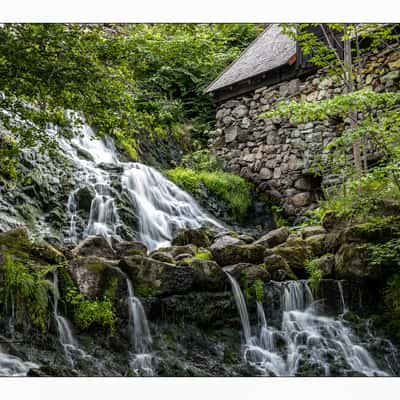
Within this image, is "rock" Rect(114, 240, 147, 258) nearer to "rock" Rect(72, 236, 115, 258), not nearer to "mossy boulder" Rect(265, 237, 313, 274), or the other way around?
"rock" Rect(72, 236, 115, 258)

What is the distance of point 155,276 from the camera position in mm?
5594

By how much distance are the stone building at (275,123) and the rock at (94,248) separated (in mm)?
5310

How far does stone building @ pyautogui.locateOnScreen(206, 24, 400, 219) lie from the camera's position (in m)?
10.4

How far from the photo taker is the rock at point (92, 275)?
520 cm

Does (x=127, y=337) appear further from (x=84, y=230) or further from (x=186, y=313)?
(x=84, y=230)

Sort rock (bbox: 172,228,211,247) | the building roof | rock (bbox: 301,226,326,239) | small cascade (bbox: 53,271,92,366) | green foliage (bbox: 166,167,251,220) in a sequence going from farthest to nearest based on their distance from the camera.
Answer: the building roof < green foliage (bbox: 166,167,251,220) < rock (bbox: 172,228,211,247) < rock (bbox: 301,226,326,239) < small cascade (bbox: 53,271,92,366)

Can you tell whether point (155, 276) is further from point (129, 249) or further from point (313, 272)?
point (313, 272)

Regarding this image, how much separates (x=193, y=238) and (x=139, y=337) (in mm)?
2675

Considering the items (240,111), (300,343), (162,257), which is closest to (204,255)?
(162,257)

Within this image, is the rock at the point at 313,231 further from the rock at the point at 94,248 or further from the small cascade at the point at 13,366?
the small cascade at the point at 13,366

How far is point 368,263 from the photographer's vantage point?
20.4 ft

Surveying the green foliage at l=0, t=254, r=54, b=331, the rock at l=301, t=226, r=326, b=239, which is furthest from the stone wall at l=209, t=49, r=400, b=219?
→ the green foliage at l=0, t=254, r=54, b=331

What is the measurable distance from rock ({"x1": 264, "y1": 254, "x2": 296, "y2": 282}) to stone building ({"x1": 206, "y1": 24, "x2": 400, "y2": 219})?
3979 mm
